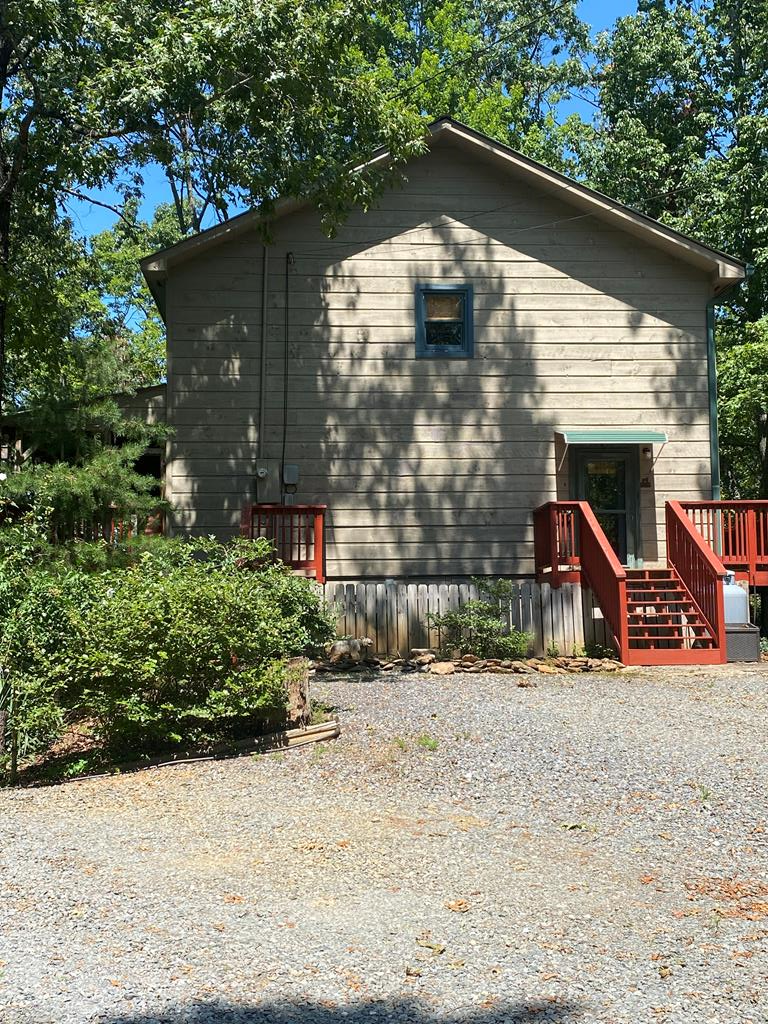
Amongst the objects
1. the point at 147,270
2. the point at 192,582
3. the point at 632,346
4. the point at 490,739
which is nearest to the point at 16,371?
the point at 147,270

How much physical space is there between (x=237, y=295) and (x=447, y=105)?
Answer: 1942 cm

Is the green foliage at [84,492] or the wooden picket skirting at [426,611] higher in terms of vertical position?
the green foliage at [84,492]

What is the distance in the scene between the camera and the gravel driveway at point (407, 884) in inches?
150

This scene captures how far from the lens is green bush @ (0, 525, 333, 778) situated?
7590 millimetres

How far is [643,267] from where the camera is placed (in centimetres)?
1583

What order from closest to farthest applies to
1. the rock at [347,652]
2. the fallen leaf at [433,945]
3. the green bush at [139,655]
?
the fallen leaf at [433,945] → the green bush at [139,655] → the rock at [347,652]

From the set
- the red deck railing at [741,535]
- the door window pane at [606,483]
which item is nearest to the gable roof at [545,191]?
the door window pane at [606,483]

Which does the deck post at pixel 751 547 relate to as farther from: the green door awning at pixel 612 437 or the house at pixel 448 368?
the green door awning at pixel 612 437

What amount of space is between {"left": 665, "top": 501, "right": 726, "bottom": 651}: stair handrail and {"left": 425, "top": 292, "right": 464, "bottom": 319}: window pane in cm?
432

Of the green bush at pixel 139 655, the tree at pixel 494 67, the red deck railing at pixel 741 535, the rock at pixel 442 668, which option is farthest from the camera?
the tree at pixel 494 67

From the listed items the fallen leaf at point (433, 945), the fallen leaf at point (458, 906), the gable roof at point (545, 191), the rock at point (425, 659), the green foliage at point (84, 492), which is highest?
the gable roof at point (545, 191)

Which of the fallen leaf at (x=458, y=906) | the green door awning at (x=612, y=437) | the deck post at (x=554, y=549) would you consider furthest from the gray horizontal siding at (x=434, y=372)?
the fallen leaf at (x=458, y=906)

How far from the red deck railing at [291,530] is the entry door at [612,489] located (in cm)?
420

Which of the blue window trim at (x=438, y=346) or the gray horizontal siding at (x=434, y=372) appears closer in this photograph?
the gray horizontal siding at (x=434, y=372)
